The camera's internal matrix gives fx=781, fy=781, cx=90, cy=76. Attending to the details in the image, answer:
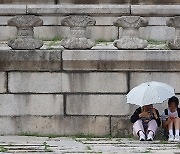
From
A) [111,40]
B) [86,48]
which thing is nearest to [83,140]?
[86,48]

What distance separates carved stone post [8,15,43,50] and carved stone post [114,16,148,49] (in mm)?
1378

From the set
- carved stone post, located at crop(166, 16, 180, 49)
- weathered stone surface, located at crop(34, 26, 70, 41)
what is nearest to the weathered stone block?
weathered stone surface, located at crop(34, 26, 70, 41)

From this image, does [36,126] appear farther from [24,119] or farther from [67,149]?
[67,149]

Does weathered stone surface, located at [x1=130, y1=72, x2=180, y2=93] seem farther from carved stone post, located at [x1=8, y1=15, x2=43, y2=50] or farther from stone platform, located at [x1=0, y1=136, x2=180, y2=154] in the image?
carved stone post, located at [x1=8, y1=15, x2=43, y2=50]

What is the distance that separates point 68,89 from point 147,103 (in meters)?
1.64

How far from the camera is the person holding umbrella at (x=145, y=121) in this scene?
12788 mm

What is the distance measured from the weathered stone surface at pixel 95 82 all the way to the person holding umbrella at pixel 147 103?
592mm

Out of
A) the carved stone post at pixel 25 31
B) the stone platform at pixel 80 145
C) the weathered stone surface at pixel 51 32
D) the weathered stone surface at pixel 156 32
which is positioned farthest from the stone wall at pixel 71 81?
the weathered stone surface at pixel 51 32

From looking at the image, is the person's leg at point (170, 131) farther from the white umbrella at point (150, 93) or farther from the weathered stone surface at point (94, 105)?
the weathered stone surface at point (94, 105)

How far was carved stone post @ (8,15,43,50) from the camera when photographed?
13391 mm

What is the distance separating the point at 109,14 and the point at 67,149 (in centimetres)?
305

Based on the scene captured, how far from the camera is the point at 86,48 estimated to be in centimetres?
1344

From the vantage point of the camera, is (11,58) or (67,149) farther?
(11,58)

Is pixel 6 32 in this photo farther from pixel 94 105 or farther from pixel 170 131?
pixel 170 131
